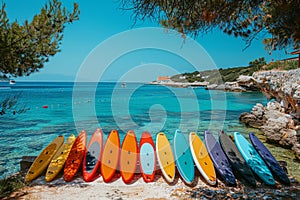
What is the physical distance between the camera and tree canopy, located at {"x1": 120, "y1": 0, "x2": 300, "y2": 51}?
8.15ft

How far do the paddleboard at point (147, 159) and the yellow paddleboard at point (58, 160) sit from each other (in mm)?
1684

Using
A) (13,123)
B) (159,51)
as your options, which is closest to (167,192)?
(159,51)

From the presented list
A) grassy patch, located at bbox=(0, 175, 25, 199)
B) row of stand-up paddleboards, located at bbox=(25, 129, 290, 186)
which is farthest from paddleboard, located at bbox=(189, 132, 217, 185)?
grassy patch, located at bbox=(0, 175, 25, 199)

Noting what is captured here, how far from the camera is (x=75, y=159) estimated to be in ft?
14.6

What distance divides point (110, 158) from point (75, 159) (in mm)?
752

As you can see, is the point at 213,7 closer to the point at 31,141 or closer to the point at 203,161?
the point at 203,161

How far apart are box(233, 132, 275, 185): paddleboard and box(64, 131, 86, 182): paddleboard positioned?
11.9 feet

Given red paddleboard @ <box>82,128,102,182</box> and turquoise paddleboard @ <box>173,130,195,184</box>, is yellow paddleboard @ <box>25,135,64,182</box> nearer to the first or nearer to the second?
red paddleboard @ <box>82,128,102,182</box>

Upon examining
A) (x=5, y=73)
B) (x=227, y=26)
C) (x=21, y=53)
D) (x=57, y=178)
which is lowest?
(x=57, y=178)

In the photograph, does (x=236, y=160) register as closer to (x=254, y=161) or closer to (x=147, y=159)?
(x=254, y=161)

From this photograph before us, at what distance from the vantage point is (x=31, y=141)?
9445mm

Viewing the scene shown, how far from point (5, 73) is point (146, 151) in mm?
3146

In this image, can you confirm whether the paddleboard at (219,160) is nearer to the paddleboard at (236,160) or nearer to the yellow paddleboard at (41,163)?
the paddleboard at (236,160)

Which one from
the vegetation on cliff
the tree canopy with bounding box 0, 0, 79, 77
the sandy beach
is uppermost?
the vegetation on cliff
